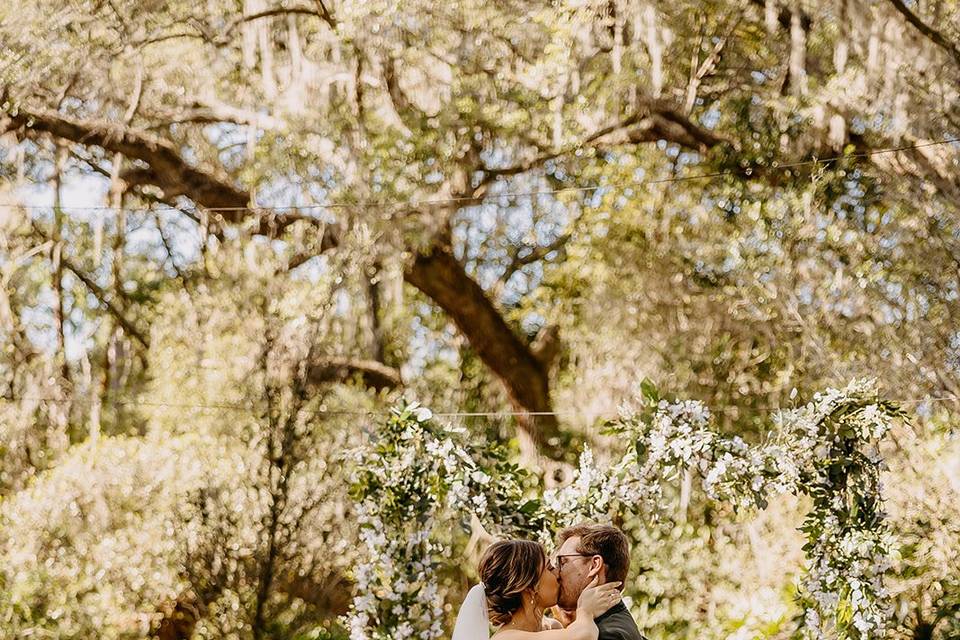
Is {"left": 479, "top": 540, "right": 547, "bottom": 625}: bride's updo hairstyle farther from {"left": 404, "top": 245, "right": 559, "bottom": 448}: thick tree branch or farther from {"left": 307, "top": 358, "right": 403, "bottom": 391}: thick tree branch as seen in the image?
{"left": 404, "top": 245, "right": 559, "bottom": 448}: thick tree branch

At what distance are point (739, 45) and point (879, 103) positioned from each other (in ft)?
5.36

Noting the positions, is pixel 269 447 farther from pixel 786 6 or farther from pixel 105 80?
pixel 786 6

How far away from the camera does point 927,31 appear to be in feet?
22.1

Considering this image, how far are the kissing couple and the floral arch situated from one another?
176 cm

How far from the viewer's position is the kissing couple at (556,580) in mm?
2914

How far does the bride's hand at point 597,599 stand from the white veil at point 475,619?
434 mm

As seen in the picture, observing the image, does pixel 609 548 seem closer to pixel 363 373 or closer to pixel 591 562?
pixel 591 562

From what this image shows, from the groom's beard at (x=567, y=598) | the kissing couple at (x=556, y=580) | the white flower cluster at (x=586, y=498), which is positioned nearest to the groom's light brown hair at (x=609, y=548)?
the kissing couple at (x=556, y=580)

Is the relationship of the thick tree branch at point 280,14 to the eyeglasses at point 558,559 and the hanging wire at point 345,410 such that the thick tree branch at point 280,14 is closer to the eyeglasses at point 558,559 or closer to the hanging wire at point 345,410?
the hanging wire at point 345,410

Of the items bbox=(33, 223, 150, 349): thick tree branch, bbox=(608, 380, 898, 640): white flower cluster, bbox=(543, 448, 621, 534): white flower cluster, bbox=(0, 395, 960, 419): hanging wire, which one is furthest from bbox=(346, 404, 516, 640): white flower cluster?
bbox=(33, 223, 150, 349): thick tree branch

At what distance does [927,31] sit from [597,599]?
5.24m

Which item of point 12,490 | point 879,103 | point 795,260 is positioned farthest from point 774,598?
point 12,490

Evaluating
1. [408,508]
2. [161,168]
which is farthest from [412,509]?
[161,168]

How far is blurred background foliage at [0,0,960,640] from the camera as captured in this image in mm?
6969
